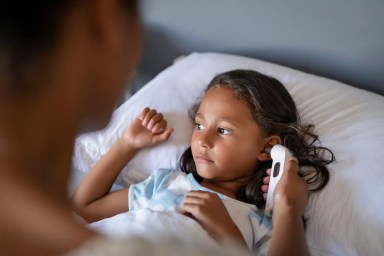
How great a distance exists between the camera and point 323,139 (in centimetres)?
113

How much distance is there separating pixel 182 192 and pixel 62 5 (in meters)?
0.75

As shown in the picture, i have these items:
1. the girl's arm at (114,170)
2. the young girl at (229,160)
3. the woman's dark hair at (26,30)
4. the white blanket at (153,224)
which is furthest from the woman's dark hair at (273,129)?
the woman's dark hair at (26,30)

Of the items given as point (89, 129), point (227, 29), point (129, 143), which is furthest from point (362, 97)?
point (89, 129)

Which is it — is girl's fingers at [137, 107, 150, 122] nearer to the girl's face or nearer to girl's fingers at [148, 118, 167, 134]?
girl's fingers at [148, 118, 167, 134]

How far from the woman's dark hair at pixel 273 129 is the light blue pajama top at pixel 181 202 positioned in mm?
52

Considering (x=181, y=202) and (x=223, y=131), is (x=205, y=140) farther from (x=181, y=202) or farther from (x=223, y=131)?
(x=181, y=202)

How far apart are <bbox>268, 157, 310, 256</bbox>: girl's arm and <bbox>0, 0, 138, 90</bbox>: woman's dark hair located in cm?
66

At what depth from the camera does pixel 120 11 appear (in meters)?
0.41

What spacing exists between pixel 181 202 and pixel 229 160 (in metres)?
0.15

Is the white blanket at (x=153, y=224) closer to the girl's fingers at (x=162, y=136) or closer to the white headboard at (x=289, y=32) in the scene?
the girl's fingers at (x=162, y=136)

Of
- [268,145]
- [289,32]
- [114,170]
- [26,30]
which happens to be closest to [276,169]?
[268,145]

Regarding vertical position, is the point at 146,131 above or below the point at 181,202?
above

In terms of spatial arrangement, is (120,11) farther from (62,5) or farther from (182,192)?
(182,192)

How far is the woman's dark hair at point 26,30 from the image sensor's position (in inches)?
14.5
